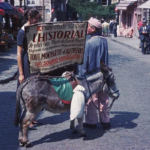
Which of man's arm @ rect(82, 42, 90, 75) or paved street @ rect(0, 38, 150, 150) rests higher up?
man's arm @ rect(82, 42, 90, 75)

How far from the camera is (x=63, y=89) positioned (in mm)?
4523

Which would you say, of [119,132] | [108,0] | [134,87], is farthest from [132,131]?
[108,0]

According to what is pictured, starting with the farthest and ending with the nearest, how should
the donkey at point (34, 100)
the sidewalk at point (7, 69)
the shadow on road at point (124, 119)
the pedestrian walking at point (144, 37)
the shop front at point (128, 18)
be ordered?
the shop front at point (128, 18), the pedestrian walking at point (144, 37), the sidewalk at point (7, 69), the shadow on road at point (124, 119), the donkey at point (34, 100)

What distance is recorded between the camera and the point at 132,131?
5.26m

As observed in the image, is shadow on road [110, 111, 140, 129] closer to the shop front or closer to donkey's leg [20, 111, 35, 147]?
donkey's leg [20, 111, 35, 147]

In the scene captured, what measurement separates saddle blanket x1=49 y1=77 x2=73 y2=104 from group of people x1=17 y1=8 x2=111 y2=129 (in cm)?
59

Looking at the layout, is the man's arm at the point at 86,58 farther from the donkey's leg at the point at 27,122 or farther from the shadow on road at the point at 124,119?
the shadow on road at the point at 124,119

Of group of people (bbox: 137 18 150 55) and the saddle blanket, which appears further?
group of people (bbox: 137 18 150 55)

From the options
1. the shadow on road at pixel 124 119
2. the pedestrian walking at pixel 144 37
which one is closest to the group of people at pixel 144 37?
the pedestrian walking at pixel 144 37

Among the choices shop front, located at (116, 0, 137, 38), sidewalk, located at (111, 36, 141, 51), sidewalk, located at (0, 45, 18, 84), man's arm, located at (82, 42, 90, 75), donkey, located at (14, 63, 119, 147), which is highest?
shop front, located at (116, 0, 137, 38)

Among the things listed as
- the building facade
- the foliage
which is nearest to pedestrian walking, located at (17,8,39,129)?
the building facade

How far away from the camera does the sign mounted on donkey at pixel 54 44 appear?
4245 millimetres

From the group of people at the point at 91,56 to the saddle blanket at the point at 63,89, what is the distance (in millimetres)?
587

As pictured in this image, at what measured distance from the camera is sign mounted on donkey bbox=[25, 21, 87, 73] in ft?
13.9
